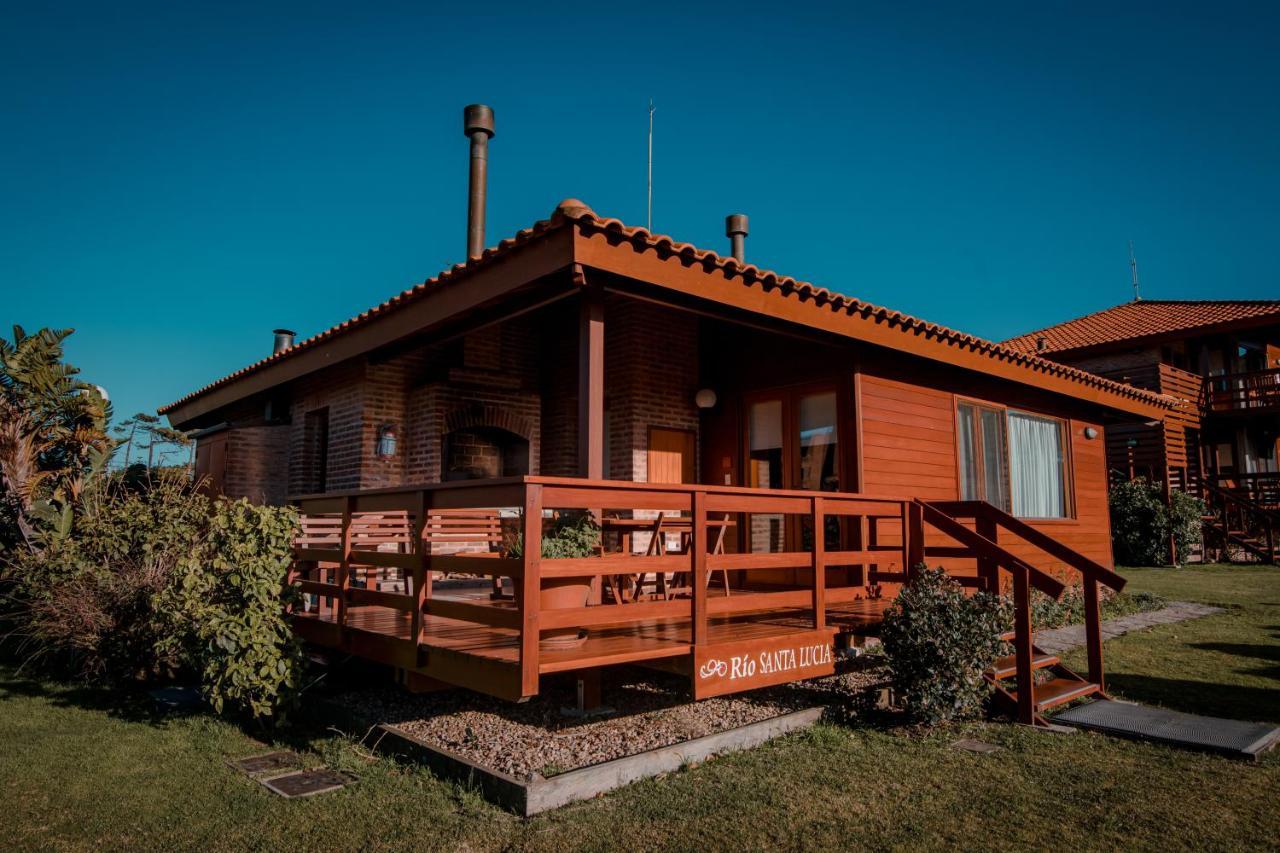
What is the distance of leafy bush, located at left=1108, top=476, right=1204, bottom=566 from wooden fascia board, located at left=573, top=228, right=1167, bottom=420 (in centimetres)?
934

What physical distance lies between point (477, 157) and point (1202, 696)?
9.52 metres

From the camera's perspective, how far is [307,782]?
13.6ft

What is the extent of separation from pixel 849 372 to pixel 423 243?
1136 inches

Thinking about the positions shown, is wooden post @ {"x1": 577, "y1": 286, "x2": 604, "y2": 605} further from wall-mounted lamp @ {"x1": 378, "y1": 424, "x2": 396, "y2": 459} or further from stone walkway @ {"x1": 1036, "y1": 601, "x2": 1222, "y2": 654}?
stone walkway @ {"x1": 1036, "y1": 601, "x2": 1222, "y2": 654}

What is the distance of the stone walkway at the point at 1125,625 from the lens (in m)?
7.74

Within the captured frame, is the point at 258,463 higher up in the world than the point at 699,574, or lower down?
higher up

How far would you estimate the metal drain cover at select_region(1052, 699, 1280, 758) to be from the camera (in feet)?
14.9

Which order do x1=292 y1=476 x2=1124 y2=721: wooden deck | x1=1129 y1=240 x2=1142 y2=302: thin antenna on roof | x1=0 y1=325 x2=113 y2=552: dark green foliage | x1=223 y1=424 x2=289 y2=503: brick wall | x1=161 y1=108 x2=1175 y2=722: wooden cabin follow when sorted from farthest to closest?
x1=1129 y1=240 x2=1142 y2=302: thin antenna on roof
x1=223 y1=424 x2=289 y2=503: brick wall
x1=0 y1=325 x2=113 y2=552: dark green foliage
x1=161 y1=108 x2=1175 y2=722: wooden cabin
x1=292 y1=476 x2=1124 y2=721: wooden deck

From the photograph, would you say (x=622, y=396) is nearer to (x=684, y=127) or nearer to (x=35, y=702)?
(x=35, y=702)

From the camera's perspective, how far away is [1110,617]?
9.62m

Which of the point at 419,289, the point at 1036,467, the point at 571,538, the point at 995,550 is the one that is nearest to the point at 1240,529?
the point at 1036,467

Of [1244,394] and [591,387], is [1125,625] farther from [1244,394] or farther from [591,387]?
[1244,394]

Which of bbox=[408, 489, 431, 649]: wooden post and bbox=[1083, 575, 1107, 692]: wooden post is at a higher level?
bbox=[408, 489, 431, 649]: wooden post

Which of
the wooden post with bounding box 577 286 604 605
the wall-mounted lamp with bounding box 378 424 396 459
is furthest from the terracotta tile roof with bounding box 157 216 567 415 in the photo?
the wall-mounted lamp with bounding box 378 424 396 459
